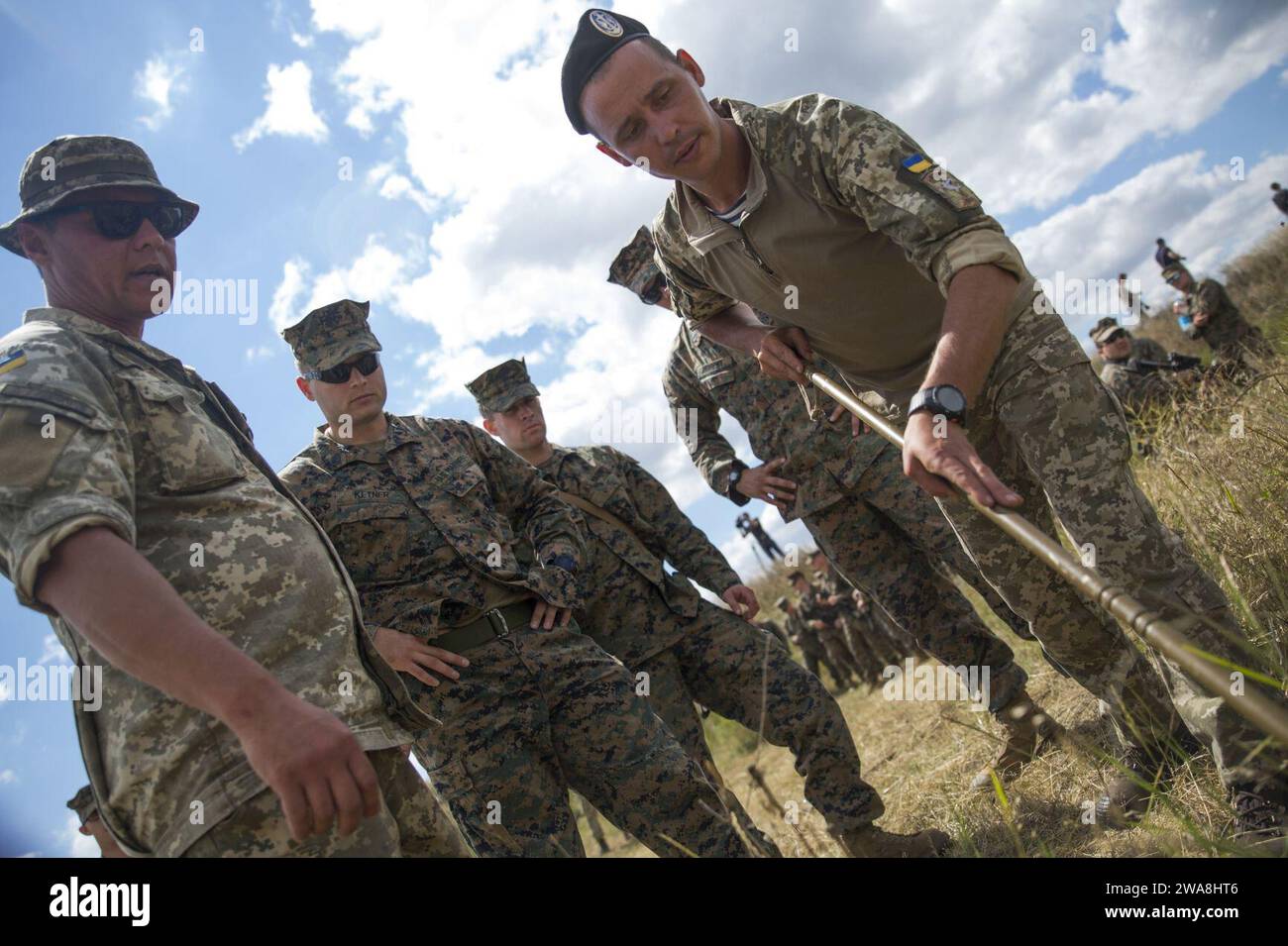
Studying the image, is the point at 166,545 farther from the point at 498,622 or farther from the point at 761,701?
the point at 761,701

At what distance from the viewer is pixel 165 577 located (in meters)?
1.67

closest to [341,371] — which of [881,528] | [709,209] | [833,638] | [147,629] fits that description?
[709,209]

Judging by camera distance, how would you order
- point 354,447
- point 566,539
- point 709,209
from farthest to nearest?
point 566,539 < point 354,447 < point 709,209

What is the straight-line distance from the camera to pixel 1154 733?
2.39 meters

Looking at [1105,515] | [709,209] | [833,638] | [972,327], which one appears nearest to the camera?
[972,327]

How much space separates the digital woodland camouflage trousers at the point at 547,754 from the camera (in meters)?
2.91

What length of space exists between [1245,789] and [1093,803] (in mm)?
716

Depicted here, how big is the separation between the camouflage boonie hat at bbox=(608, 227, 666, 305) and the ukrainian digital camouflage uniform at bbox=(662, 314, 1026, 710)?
634 mm

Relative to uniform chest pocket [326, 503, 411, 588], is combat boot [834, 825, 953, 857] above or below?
below

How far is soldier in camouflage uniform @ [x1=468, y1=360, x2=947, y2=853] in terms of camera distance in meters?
3.67

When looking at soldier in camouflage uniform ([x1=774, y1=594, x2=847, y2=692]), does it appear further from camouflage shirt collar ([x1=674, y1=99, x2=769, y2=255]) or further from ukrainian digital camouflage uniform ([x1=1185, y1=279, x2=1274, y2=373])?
camouflage shirt collar ([x1=674, y1=99, x2=769, y2=255])

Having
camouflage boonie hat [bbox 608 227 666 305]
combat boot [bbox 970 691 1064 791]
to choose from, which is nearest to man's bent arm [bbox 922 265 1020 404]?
combat boot [bbox 970 691 1064 791]

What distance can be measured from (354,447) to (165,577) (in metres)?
1.70

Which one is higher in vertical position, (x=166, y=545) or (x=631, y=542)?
(x=631, y=542)
